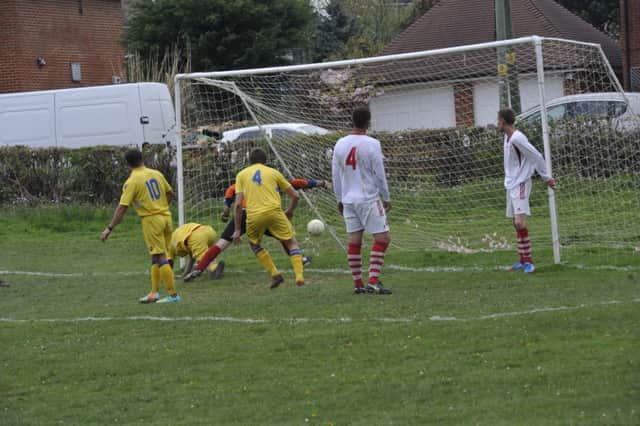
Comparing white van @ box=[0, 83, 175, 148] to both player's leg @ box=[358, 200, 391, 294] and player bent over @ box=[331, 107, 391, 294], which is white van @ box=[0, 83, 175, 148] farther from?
player's leg @ box=[358, 200, 391, 294]

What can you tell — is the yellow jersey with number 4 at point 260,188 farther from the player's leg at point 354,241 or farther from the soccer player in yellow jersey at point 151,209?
the player's leg at point 354,241

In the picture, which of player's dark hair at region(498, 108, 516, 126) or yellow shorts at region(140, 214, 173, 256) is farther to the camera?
player's dark hair at region(498, 108, 516, 126)

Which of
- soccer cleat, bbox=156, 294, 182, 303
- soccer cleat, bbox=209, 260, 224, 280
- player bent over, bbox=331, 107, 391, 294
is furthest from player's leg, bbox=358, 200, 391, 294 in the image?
soccer cleat, bbox=209, 260, 224, 280

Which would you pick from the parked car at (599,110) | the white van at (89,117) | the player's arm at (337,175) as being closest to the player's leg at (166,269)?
the player's arm at (337,175)

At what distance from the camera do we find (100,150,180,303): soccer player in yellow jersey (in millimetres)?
12117

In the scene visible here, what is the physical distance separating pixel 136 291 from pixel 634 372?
7.42 meters

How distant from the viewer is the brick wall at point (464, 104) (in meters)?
16.3

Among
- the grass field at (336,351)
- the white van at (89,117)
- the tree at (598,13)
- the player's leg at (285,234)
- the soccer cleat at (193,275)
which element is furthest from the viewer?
the tree at (598,13)

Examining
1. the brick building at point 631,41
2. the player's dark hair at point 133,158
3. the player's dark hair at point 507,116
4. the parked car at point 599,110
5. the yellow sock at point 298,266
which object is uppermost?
the brick building at point 631,41

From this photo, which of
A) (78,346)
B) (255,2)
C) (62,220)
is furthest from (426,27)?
(78,346)

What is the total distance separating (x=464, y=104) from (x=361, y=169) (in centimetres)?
532

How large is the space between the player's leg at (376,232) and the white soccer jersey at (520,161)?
6.19 ft

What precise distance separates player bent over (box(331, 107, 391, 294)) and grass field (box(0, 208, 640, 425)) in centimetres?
50

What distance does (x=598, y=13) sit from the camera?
141ft
